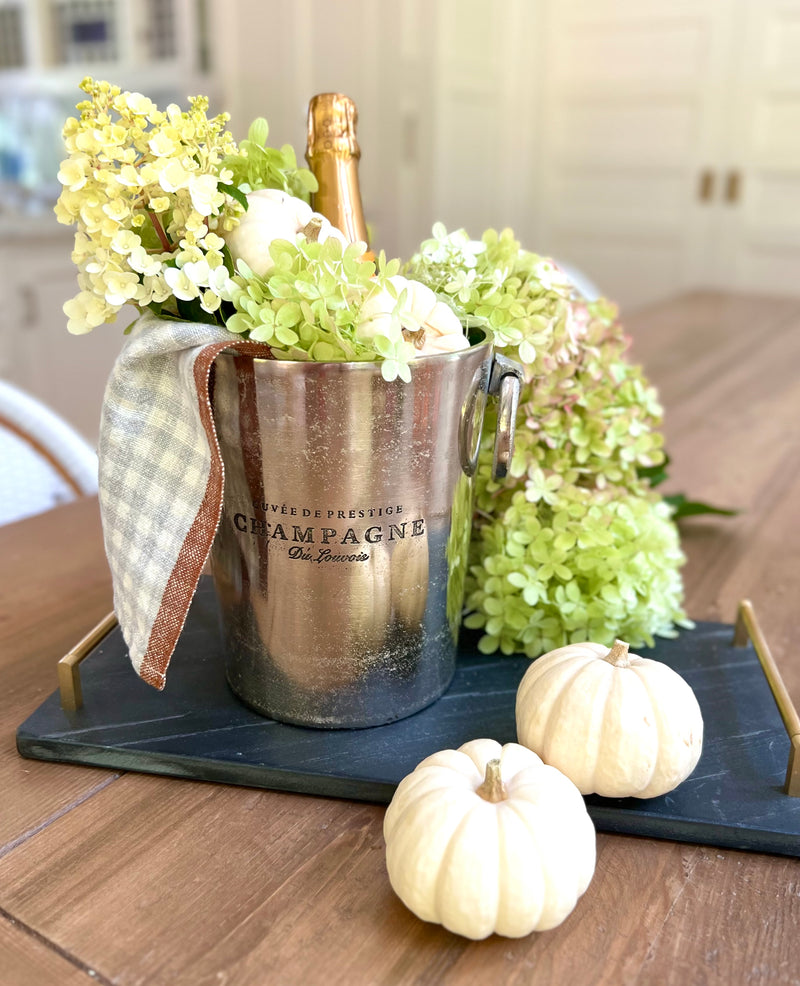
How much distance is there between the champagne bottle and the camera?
22.0 inches

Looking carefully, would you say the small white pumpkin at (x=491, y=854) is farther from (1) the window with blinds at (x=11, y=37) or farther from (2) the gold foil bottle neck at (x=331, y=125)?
(1) the window with blinds at (x=11, y=37)

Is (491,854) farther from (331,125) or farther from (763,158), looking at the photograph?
(763,158)

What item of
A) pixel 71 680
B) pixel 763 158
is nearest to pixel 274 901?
pixel 71 680

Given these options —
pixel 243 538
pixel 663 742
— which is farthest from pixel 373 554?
pixel 663 742

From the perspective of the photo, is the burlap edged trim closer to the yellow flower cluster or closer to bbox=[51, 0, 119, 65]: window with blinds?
the yellow flower cluster

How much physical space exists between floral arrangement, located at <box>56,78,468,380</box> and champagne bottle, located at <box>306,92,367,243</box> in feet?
0.29

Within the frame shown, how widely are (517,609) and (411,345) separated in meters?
0.25

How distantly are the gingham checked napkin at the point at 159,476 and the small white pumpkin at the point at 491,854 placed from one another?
0.17 meters

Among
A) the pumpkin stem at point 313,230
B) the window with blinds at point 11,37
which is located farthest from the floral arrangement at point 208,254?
the window with blinds at point 11,37

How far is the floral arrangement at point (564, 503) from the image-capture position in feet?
2.03

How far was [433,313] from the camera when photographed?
19.4 inches

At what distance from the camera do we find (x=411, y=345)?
1.51 feet

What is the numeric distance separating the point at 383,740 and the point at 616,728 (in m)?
0.15

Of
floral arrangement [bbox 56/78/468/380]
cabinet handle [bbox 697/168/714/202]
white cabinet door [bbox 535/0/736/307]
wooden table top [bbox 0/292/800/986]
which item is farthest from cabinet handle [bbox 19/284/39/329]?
cabinet handle [bbox 697/168/714/202]
